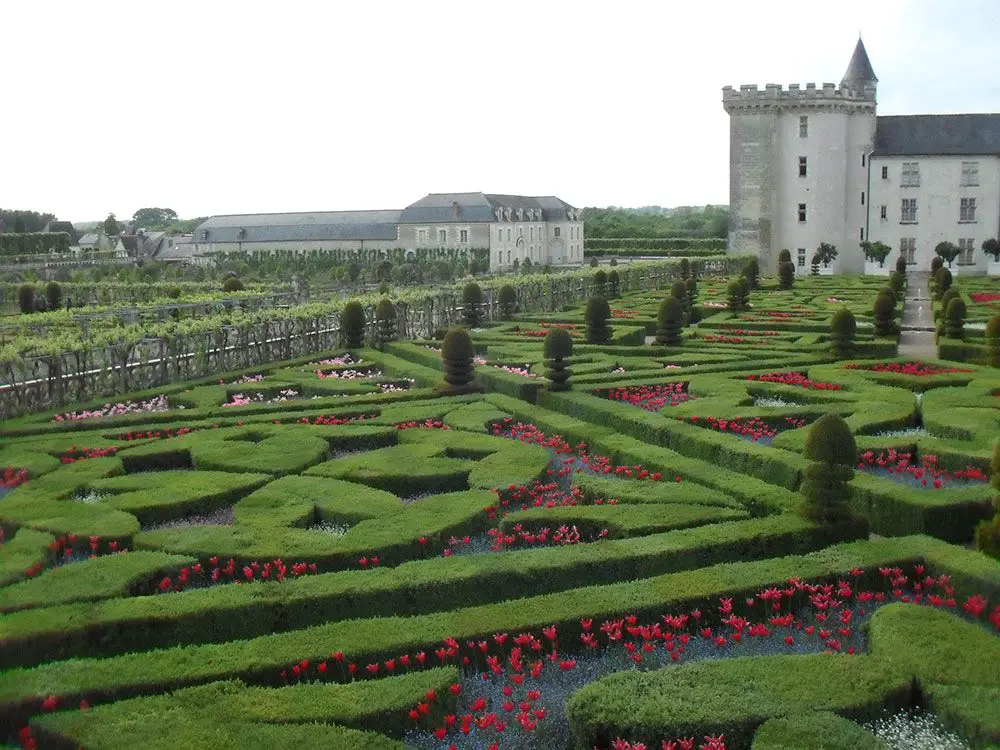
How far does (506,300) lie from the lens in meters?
26.0

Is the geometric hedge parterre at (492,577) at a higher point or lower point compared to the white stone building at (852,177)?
lower

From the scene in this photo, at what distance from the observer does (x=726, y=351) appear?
1841cm

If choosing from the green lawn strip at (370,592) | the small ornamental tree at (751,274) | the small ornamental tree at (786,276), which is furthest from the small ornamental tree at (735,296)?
the green lawn strip at (370,592)

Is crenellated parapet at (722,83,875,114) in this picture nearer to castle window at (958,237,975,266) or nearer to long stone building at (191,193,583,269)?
castle window at (958,237,975,266)

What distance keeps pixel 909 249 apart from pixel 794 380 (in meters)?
38.6

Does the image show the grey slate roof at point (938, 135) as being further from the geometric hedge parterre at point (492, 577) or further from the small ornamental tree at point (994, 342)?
the geometric hedge parterre at point (492, 577)

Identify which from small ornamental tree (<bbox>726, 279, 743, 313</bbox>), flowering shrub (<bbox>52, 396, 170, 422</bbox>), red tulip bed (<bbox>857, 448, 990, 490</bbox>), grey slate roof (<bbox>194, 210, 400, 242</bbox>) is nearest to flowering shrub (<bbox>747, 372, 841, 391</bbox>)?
red tulip bed (<bbox>857, 448, 990, 490</bbox>)

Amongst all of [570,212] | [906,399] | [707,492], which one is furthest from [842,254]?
[707,492]

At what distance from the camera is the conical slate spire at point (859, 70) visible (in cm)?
5066

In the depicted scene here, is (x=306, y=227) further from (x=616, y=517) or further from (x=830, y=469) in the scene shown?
(x=830, y=469)

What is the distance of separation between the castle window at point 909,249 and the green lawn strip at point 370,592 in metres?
45.6

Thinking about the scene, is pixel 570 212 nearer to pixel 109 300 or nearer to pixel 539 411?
pixel 109 300

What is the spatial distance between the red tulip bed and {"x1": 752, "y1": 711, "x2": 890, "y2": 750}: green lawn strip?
473 cm

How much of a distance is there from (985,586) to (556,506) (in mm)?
3668
